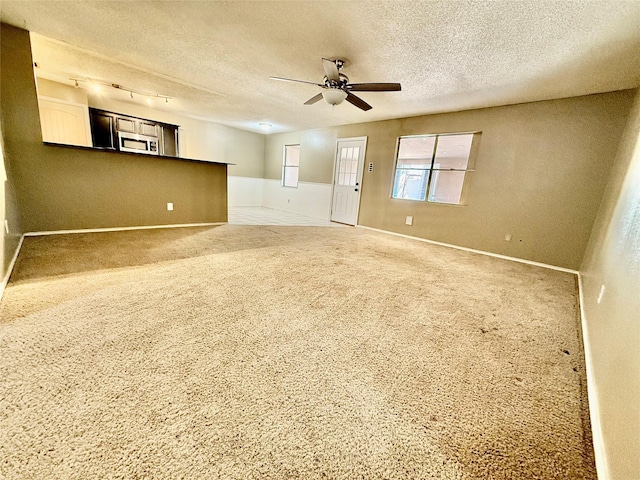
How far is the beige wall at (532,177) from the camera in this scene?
122 inches

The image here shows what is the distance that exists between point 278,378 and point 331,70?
9.24ft

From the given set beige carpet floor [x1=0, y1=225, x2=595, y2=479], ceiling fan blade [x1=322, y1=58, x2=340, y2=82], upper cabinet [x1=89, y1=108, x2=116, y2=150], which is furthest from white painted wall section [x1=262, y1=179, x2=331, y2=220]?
beige carpet floor [x1=0, y1=225, x2=595, y2=479]

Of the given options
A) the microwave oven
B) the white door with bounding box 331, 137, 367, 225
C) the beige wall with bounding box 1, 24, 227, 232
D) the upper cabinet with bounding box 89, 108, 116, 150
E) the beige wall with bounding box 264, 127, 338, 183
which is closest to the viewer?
the beige wall with bounding box 1, 24, 227, 232

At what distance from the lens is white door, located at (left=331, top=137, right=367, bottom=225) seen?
566cm

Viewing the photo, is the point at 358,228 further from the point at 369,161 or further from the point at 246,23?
the point at 246,23

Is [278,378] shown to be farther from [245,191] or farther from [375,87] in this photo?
[245,191]

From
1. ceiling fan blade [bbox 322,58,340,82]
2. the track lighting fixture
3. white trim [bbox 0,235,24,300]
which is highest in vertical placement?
the track lighting fixture

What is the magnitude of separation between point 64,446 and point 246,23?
3.05 metres

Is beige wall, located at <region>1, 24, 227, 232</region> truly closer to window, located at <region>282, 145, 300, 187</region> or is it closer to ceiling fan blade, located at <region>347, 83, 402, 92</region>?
ceiling fan blade, located at <region>347, 83, 402, 92</region>

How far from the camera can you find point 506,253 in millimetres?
3828

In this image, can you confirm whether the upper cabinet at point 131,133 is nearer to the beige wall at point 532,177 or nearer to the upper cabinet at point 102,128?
the upper cabinet at point 102,128

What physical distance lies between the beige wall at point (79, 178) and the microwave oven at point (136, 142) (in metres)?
1.98

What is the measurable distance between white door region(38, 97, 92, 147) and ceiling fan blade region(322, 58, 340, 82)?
507 centimetres

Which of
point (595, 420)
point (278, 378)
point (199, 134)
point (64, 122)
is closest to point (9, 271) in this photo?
point (278, 378)
